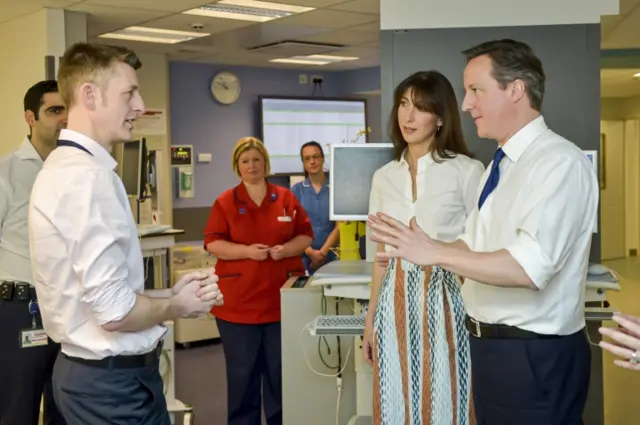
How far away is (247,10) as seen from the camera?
17.6 ft

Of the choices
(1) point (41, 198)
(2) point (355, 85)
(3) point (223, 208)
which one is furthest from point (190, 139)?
(1) point (41, 198)

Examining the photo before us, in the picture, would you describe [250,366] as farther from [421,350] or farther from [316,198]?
[316,198]

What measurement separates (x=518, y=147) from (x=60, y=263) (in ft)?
3.85

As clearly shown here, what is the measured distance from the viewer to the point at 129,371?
1961 mm

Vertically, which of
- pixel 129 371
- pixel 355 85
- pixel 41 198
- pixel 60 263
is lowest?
pixel 129 371

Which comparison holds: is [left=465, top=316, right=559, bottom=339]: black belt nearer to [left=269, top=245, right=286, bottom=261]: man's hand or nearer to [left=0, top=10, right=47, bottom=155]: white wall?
[left=269, top=245, right=286, bottom=261]: man's hand

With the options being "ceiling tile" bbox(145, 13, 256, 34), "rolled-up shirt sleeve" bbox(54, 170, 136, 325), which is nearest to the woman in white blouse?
"rolled-up shirt sleeve" bbox(54, 170, 136, 325)

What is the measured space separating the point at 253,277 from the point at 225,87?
456 centimetres

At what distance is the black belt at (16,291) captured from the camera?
2.94m

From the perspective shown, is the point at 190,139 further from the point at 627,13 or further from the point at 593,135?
the point at 593,135

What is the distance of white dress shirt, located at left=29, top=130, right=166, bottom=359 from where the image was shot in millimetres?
1821

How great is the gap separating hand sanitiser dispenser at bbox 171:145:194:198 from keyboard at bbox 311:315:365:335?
477 cm

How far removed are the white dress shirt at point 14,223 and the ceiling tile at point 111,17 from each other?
216 centimetres

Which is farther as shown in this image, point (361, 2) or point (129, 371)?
point (361, 2)
